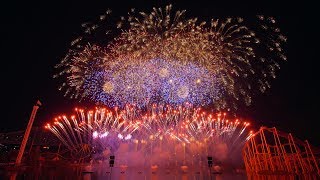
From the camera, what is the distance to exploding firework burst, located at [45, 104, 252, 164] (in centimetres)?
2322

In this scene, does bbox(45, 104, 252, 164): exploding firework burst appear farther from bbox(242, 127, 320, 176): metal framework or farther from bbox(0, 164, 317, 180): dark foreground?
bbox(242, 127, 320, 176): metal framework

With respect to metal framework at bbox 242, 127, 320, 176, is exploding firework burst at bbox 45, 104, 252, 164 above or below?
above

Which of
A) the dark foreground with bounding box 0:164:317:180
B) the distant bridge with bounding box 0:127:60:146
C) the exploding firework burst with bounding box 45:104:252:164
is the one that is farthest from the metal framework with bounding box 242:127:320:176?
the distant bridge with bounding box 0:127:60:146

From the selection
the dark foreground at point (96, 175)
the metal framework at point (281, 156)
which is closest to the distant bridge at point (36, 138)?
the dark foreground at point (96, 175)

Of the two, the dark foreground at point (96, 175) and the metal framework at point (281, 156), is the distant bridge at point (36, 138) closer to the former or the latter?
the dark foreground at point (96, 175)

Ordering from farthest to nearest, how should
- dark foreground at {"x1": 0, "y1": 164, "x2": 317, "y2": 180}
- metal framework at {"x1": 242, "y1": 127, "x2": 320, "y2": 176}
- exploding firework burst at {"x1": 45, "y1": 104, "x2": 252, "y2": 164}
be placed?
1. exploding firework burst at {"x1": 45, "y1": 104, "x2": 252, "y2": 164}
2. dark foreground at {"x1": 0, "y1": 164, "x2": 317, "y2": 180}
3. metal framework at {"x1": 242, "y1": 127, "x2": 320, "y2": 176}

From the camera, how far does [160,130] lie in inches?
1011

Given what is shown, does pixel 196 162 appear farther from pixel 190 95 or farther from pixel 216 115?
pixel 190 95

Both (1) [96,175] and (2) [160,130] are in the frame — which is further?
(2) [160,130]

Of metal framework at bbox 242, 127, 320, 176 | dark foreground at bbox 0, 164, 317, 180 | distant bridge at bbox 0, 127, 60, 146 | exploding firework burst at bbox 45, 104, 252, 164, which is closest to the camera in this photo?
metal framework at bbox 242, 127, 320, 176

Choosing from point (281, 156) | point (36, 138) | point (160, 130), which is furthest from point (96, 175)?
point (36, 138)

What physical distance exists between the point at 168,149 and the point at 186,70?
434 inches

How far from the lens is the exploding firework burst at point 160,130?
23.2m

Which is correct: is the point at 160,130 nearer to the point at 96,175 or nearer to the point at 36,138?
the point at 96,175
